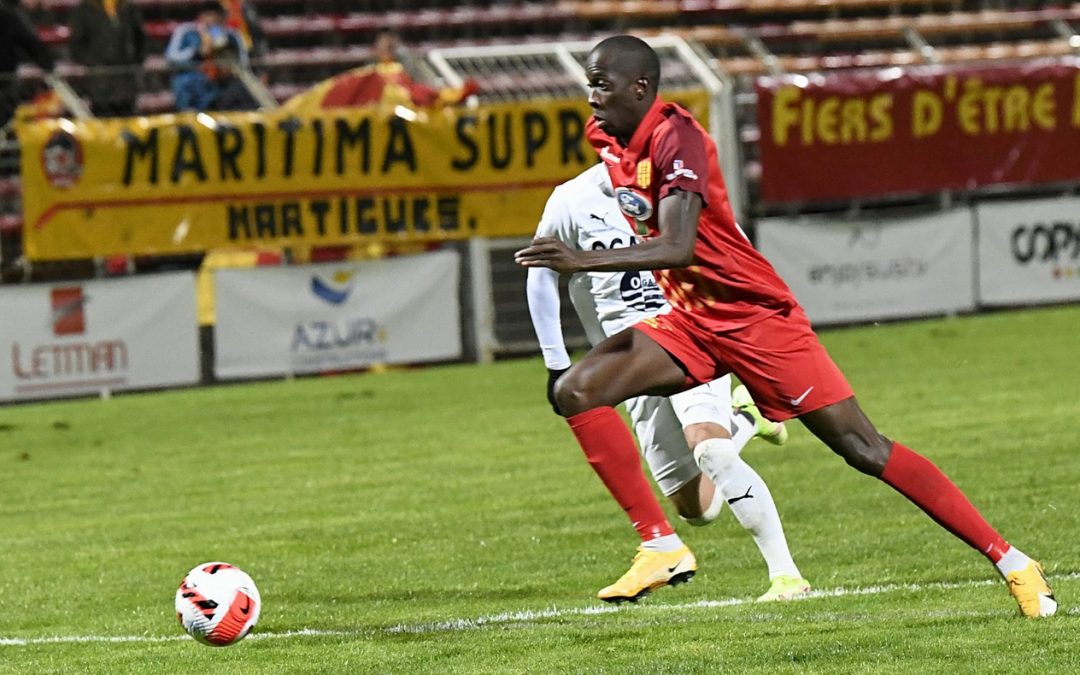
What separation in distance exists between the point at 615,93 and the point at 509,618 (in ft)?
6.12

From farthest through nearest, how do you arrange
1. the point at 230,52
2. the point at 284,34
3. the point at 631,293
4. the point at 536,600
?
the point at 284,34
the point at 230,52
the point at 631,293
the point at 536,600

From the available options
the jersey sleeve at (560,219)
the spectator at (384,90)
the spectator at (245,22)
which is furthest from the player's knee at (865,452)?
the spectator at (245,22)

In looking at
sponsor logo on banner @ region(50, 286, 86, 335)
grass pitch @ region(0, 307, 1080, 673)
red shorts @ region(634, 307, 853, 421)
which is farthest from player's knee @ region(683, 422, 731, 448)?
sponsor logo on banner @ region(50, 286, 86, 335)

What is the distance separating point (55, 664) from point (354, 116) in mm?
11824

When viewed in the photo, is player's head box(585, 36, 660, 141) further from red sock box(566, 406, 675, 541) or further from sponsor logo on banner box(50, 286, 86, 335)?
sponsor logo on banner box(50, 286, 86, 335)

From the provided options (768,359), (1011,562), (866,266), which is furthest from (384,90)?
(1011,562)

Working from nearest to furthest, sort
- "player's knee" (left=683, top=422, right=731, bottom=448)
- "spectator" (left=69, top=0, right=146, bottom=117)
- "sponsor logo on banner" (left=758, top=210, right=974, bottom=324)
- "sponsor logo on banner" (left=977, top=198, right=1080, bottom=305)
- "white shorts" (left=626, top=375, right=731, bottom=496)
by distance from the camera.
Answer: "player's knee" (left=683, top=422, right=731, bottom=448)
"white shorts" (left=626, top=375, right=731, bottom=496)
"spectator" (left=69, top=0, right=146, bottom=117)
"sponsor logo on banner" (left=758, top=210, right=974, bottom=324)
"sponsor logo on banner" (left=977, top=198, right=1080, bottom=305)

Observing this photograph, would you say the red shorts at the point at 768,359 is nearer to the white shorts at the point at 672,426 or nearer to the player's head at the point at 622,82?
the player's head at the point at 622,82

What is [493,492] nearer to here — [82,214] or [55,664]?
[55,664]

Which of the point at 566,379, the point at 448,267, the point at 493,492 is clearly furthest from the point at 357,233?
the point at 566,379

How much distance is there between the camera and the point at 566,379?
6.65 m

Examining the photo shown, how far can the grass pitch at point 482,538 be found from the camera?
6.31 meters

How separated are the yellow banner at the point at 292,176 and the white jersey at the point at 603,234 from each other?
9941 mm

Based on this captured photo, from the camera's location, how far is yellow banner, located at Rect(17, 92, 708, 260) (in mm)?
17156
